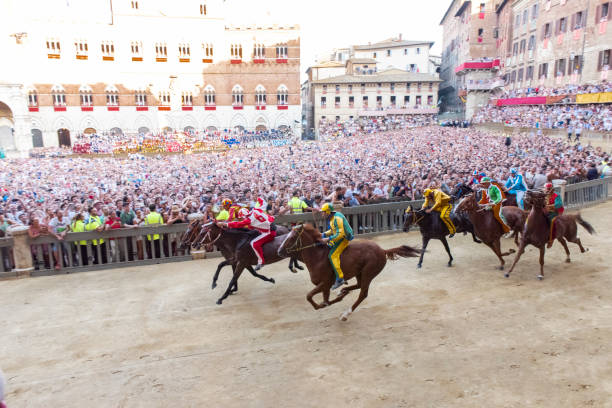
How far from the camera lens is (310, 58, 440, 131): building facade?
213 feet

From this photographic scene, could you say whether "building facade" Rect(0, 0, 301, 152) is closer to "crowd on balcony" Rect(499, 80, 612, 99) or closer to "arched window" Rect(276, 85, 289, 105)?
"arched window" Rect(276, 85, 289, 105)

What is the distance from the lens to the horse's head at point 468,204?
9818 millimetres

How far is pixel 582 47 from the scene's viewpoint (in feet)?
126

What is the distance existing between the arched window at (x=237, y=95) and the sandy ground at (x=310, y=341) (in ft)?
171

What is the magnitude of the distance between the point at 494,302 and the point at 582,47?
134ft

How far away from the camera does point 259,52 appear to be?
5912 centimetres

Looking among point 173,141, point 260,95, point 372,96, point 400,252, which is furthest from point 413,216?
point 372,96

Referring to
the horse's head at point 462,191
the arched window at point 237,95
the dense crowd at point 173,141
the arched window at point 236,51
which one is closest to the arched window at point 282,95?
the dense crowd at point 173,141

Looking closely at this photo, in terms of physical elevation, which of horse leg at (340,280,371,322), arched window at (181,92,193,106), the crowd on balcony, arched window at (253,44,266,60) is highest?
arched window at (253,44,266,60)

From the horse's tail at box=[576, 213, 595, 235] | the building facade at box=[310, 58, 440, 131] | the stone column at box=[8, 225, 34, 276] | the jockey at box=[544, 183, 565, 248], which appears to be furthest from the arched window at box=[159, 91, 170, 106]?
the horse's tail at box=[576, 213, 595, 235]

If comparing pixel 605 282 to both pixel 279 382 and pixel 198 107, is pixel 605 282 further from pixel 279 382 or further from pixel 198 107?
pixel 198 107

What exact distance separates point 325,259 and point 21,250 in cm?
780

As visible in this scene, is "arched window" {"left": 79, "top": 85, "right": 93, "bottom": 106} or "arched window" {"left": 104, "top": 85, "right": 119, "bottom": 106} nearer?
"arched window" {"left": 79, "top": 85, "right": 93, "bottom": 106}

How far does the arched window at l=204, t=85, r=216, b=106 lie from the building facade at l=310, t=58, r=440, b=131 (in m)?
16.0
